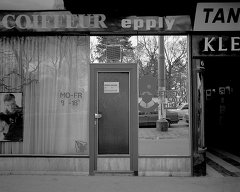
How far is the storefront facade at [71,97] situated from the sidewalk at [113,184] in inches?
13.3

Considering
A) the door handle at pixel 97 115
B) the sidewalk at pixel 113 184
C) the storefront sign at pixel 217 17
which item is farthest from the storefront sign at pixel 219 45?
the sidewalk at pixel 113 184

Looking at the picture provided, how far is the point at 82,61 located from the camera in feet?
23.9

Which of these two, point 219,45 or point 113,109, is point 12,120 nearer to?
point 113,109

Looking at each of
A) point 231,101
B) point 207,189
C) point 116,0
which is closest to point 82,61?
point 116,0

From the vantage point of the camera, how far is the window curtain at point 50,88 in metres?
7.22

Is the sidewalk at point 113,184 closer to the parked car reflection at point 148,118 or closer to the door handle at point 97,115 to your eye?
the parked car reflection at point 148,118

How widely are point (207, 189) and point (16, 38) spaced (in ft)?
16.6

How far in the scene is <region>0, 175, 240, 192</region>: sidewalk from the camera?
5930 mm

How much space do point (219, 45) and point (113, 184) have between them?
3651 mm

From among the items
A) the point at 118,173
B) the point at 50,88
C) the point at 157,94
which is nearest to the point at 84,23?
the point at 50,88

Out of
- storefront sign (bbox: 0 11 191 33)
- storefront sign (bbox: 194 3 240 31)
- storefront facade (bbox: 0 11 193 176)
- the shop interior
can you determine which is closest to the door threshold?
storefront facade (bbox: 0 11 193 176)

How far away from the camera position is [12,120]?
726 cm

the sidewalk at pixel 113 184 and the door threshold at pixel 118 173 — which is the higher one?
the door threshold at pixel 118 173

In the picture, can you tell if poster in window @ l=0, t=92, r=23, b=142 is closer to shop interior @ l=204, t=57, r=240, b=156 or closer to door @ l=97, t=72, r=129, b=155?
door @ l=97, t=72, r=129, b=155
